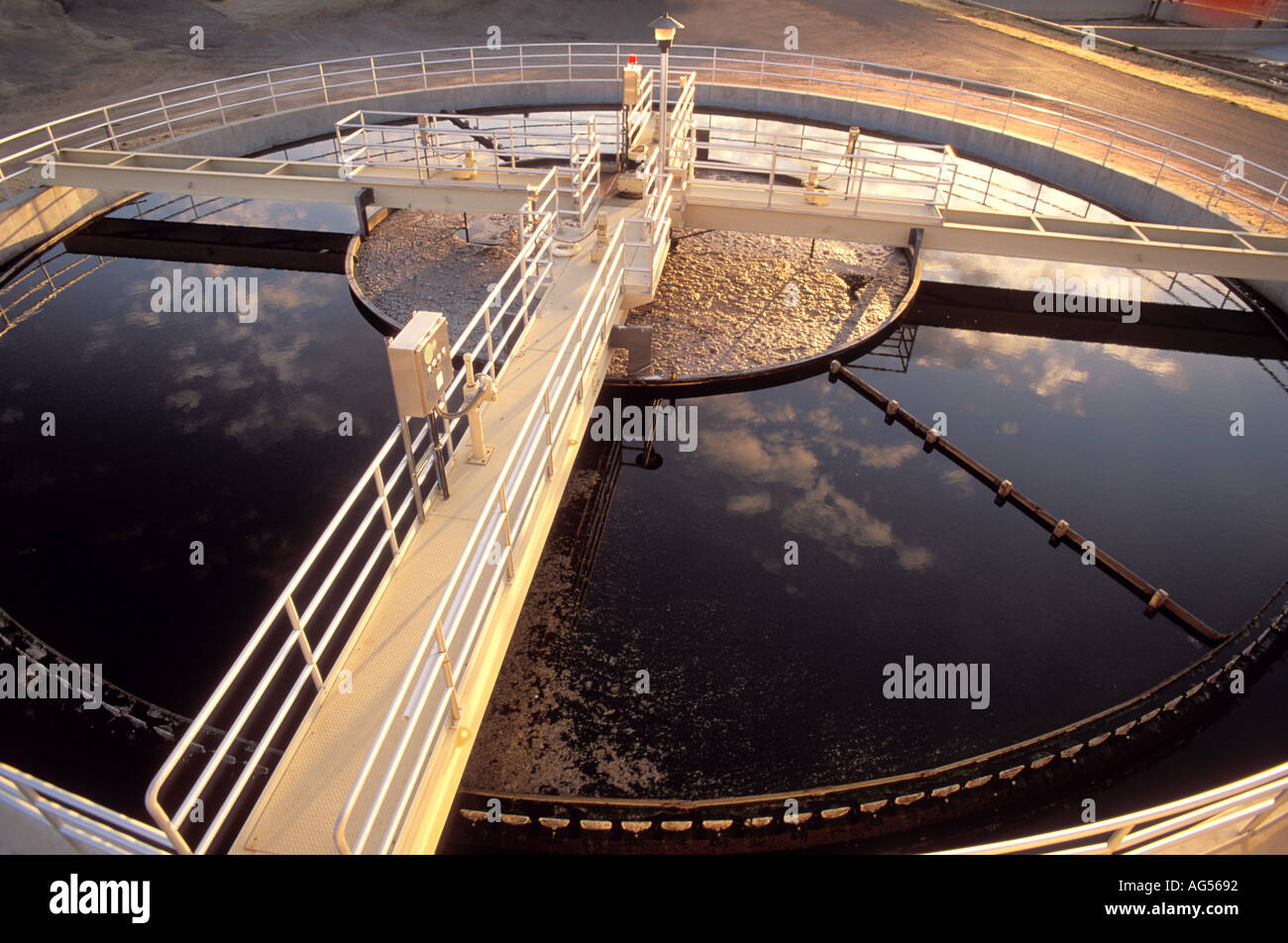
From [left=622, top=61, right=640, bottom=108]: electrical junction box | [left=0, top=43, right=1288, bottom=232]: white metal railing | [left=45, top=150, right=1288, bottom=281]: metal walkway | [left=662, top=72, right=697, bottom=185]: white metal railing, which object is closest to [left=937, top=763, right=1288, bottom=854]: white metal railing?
[left=45, top=150, right=1288, bottom=281]: metal walkway

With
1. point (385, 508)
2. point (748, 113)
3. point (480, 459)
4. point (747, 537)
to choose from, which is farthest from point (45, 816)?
point (748, 113)

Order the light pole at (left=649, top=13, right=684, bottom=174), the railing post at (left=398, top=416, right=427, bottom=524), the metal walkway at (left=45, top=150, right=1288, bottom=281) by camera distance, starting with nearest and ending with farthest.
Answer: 1. the railing post at (left=398, top=416, right=427, bottom=524)
2. the light pole at (left=649, top=13, right=684, bottom=174)
3. the metal walkway at (left=45, top=150, right=1288, bottom=281)

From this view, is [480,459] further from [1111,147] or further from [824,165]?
[1111,147]

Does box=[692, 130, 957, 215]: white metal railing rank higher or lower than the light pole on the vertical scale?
lower

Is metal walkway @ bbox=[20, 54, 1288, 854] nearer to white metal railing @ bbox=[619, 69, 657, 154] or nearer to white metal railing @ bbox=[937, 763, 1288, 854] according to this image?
white metal railing @ bbox=[619, 69, 657, 154]

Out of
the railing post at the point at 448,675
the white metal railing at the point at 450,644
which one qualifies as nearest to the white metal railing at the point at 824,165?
the white metal railing at the point at 450,644

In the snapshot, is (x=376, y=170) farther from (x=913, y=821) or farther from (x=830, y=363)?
(x=913, y=821)
